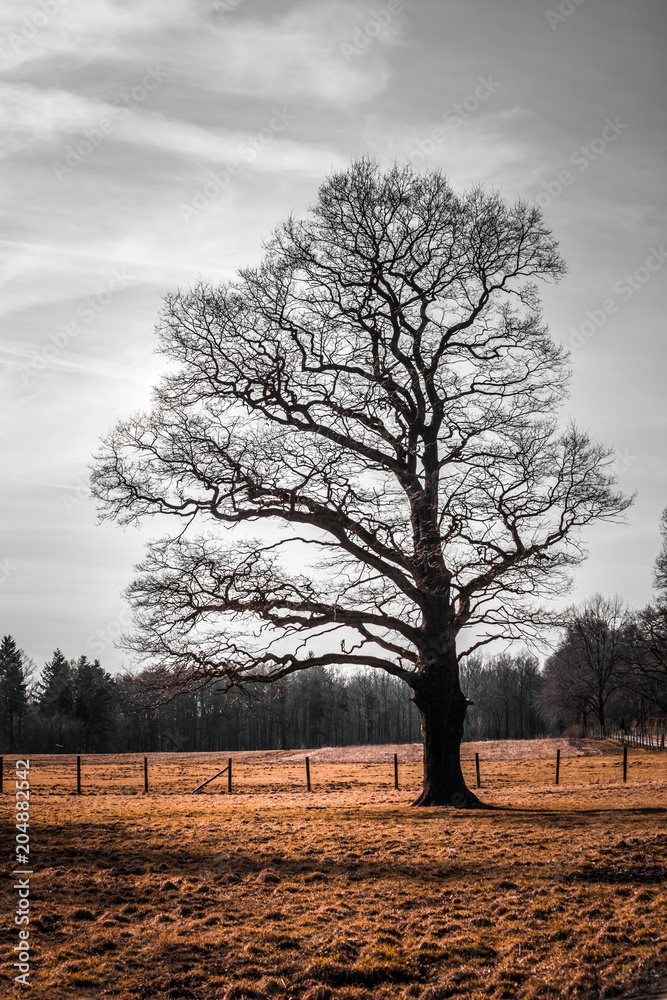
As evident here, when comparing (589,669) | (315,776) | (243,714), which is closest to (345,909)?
(315,776)

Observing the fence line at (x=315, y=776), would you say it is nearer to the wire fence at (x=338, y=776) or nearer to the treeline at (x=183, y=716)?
the wire fence at (x=338, y=776)

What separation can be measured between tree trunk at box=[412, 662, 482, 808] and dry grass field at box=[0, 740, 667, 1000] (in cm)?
100

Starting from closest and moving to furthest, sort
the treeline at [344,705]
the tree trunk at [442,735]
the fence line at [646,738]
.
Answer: the tree trunk at [442,735] → the fence line at [646,738] → the treeline at [344,705]

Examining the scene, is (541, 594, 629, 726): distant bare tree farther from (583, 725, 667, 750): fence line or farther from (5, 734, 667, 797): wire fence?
(5, 734, 667, 797): wire fence

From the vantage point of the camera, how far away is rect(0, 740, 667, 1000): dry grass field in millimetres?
6742

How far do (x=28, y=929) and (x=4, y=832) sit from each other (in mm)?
6409

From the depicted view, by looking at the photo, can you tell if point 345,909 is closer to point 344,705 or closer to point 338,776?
point 338,776

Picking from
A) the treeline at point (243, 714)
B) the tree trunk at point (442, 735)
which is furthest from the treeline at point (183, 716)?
the tree trunk at point (442, 735)

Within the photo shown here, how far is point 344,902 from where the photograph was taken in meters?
9.20

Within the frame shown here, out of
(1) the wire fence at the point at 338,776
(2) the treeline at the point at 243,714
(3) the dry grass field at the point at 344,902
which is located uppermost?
(3) the dry grass field at the point at 344,902

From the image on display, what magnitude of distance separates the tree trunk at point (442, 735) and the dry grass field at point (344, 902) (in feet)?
3.29

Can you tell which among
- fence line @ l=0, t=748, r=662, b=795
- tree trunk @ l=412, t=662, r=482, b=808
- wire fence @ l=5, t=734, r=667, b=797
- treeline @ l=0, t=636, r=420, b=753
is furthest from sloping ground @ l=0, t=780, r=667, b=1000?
treeline @ l=0, t=636, r=420, b=753

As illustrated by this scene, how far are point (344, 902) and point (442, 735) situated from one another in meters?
9.37

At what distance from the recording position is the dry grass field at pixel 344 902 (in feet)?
22.1
